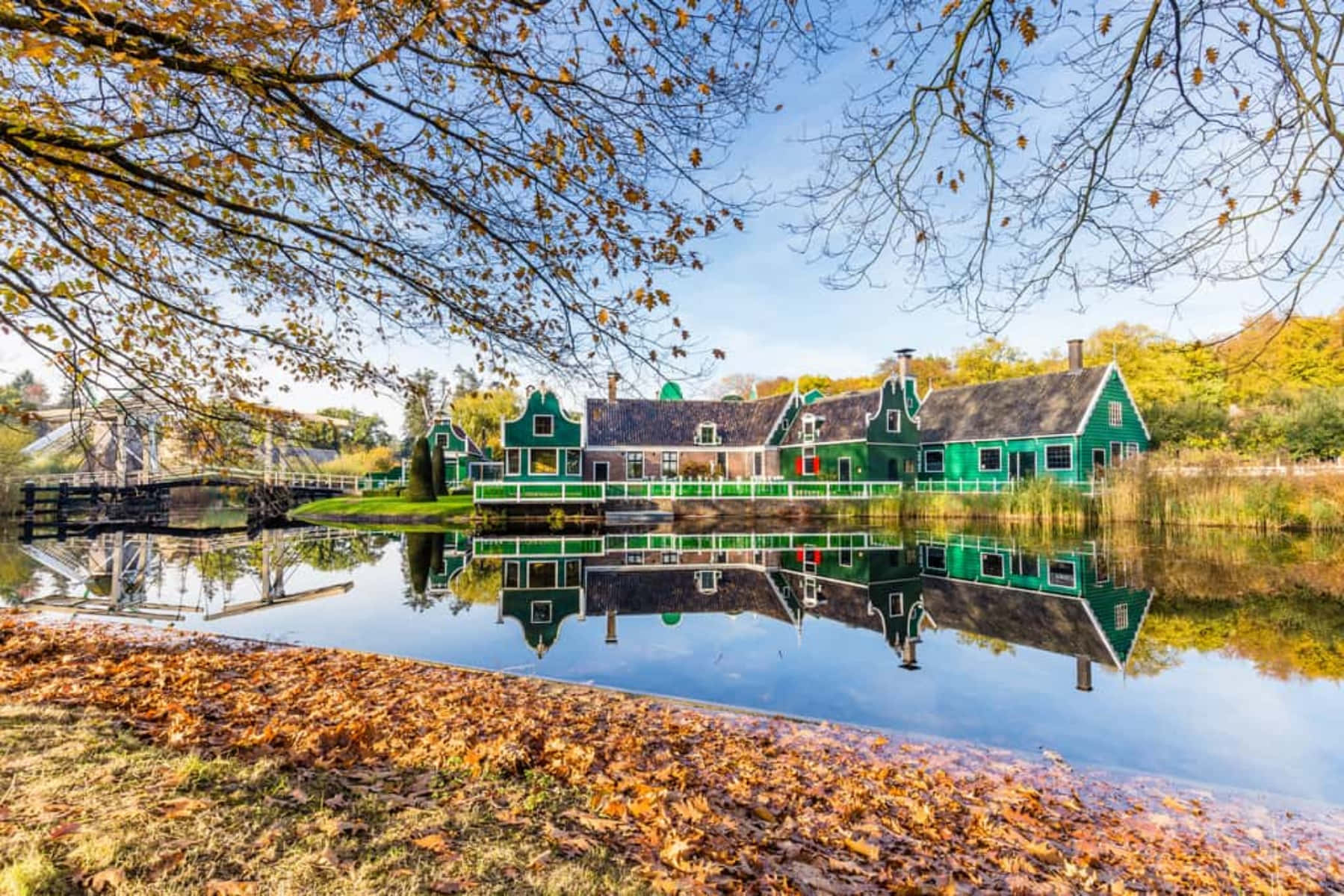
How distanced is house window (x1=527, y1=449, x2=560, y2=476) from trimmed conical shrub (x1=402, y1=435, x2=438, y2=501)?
210 inches

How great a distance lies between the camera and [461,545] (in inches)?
852

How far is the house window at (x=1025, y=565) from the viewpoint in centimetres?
1458

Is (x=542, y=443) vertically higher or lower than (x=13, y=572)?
higher

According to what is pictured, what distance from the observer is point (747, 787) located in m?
4.20

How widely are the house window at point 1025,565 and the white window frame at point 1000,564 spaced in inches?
7.7

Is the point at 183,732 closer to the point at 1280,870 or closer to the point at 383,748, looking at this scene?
the point at 383,748

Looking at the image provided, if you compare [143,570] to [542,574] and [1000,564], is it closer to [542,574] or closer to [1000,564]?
[542,574]

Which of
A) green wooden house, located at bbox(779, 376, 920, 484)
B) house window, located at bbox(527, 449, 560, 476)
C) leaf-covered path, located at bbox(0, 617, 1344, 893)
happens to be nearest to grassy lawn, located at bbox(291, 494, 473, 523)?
house window, located at bbox(527, 449, 560, 476)

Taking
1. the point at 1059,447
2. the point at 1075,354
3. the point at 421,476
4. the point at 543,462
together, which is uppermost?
the point at 1075,354

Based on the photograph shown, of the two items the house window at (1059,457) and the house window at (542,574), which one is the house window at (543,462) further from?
the house window at (1059,457)

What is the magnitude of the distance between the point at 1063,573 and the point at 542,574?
11.5m

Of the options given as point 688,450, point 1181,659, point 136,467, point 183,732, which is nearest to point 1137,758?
point 1181,659

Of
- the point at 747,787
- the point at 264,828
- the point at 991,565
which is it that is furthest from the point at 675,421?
the point at 264,828

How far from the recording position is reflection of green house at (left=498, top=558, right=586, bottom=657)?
10.3 meters
